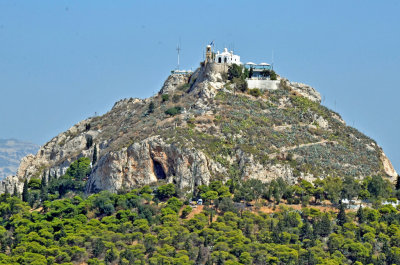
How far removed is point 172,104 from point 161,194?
2490 centimetres

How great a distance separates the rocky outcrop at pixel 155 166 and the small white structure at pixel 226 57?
24115 mm

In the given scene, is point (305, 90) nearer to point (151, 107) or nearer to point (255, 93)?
point (255, 93)

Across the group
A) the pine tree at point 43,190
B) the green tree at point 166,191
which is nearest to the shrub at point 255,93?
the green tree at point 166,191

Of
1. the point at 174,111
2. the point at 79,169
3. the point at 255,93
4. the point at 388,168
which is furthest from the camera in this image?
the point at 255,93

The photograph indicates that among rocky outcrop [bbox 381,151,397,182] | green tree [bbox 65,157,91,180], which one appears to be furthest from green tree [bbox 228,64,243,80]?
green tree [bbox 65,157,91,180]

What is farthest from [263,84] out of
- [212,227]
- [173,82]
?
[212,227]

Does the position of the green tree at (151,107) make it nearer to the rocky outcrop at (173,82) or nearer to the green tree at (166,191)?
the rocky outcrop at (173,82)

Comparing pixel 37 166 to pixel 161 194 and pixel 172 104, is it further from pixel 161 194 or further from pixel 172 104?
pixel 161 194

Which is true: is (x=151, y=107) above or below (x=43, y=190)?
above

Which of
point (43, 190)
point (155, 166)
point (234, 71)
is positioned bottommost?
point (43, 190)

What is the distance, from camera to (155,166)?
132 meters

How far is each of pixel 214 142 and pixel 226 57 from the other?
22.5 meters

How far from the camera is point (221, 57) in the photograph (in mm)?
151000

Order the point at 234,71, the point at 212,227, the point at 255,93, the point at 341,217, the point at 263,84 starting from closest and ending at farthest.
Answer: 1. the point at 212,227
2. the point at 341,217
3. the point at 255,93
4. the point at 234,71
5. the point at 263,84
